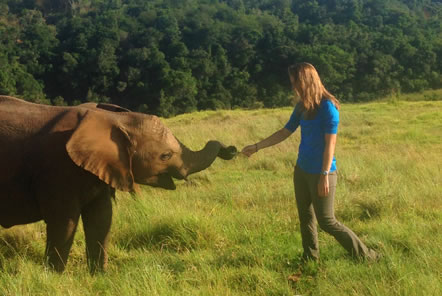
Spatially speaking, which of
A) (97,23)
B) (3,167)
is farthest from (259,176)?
(97,23)

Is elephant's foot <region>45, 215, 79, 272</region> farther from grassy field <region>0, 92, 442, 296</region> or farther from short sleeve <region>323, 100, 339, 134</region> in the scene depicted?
short sleeve <region>323, 100, 339, 134</region>

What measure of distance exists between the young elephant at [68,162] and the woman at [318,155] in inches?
46.1

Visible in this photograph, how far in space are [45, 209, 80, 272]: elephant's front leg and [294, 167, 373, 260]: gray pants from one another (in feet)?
6.15

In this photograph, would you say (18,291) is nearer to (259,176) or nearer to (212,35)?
(259,176)

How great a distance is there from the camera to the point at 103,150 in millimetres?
3998

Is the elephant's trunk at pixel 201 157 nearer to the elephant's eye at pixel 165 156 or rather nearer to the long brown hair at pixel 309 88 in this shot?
the elephant's eye at pixel 165 156

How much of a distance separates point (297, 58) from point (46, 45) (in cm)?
2864

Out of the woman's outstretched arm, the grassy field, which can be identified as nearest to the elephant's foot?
the grassy field

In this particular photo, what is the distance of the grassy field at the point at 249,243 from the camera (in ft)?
11.6

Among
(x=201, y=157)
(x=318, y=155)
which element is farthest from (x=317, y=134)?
(x=201, y=157)

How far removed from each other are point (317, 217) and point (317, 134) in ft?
2.22

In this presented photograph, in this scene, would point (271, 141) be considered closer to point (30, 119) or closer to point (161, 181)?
point (161, 181)

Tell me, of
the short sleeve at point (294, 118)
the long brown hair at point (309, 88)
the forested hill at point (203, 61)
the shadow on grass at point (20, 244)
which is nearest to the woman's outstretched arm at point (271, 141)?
the short sleeve at point (294, 118)

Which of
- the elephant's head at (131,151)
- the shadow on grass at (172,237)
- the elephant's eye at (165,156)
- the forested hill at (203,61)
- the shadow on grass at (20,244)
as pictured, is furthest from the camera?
the forested hill at (203,61)
